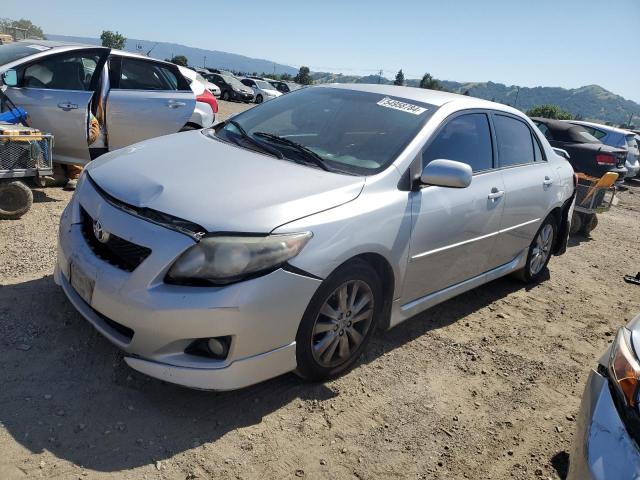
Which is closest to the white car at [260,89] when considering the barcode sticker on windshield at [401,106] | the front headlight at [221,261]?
the barcode sticker on windshield at [401,106]

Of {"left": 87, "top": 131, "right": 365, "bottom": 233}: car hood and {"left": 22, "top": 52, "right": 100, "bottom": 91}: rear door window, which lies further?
{"left": 22, "top": 52, "right": 100, "bottom": 91}: rear door window

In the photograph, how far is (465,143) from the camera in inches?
151

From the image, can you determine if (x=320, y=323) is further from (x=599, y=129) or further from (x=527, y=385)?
(x=599, y=129)

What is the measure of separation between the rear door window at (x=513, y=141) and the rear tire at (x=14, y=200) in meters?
4.25

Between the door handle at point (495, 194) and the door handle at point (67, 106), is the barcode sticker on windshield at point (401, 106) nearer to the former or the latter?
the door handle at point (495, 194)

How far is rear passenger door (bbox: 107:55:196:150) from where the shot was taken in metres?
6.27

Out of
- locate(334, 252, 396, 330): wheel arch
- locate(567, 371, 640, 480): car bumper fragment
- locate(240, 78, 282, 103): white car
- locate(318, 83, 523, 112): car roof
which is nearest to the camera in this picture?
locate(567, 371, 640, 480): car bumper fragment

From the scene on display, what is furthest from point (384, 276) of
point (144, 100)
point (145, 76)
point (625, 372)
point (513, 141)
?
point (145, 76)

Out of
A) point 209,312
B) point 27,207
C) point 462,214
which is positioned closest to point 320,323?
point 209,312

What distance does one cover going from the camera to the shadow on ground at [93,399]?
2.38 metres

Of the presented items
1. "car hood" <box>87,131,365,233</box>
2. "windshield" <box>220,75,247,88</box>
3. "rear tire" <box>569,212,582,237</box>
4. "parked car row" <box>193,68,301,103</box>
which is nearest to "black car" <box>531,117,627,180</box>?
"rear tire" <box>569,212,582,237</box>

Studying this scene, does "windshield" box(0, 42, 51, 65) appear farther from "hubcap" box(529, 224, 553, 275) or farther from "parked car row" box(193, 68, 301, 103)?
"parked car row" box(193, 68, 301, 103)

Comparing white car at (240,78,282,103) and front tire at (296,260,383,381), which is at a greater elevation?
front tire at (296,260,383,381)

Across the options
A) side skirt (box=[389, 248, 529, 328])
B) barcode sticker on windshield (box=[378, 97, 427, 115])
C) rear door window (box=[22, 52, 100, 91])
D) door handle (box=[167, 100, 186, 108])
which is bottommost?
side skirt (box=[389, 248, 529, 328])
